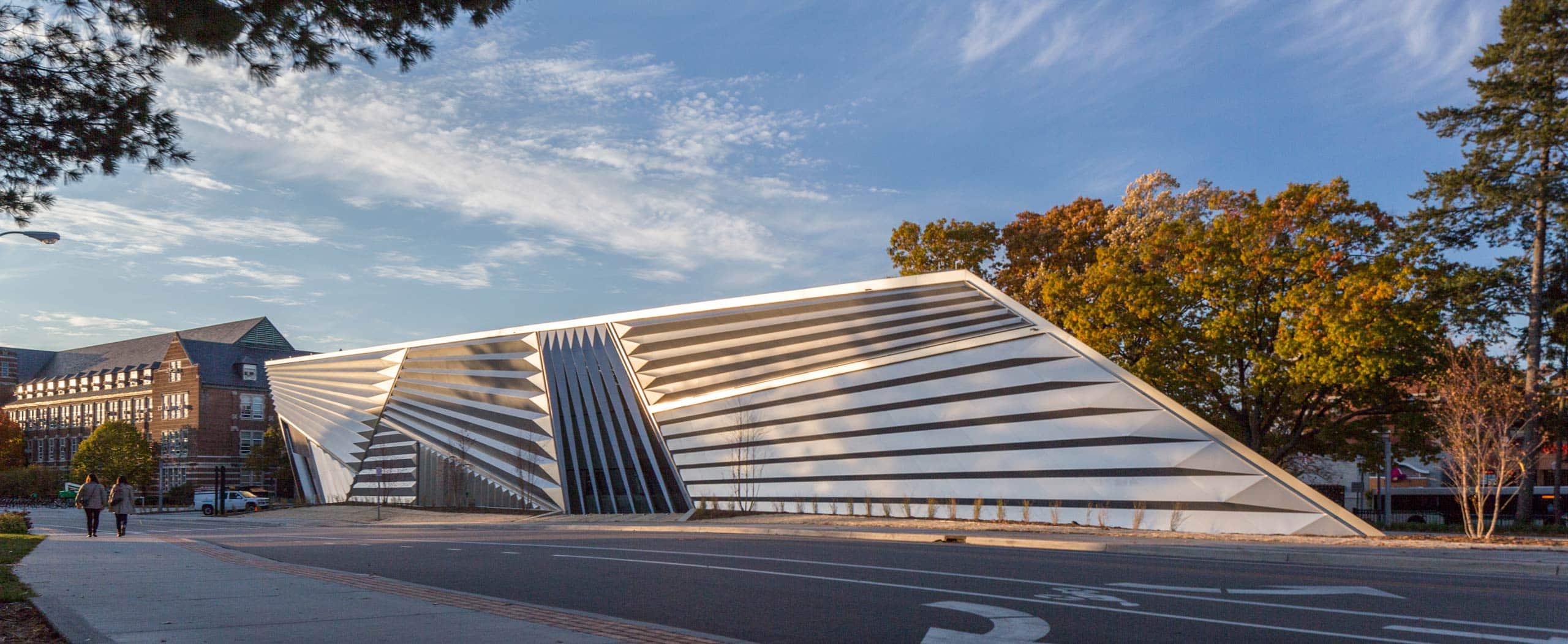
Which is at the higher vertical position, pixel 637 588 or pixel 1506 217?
pixel 1506 217

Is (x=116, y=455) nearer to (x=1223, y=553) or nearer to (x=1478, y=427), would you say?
(x=1223, y=553)

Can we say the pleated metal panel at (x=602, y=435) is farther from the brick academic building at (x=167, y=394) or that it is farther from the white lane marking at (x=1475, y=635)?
the brick academic building at (x=167, y=394)

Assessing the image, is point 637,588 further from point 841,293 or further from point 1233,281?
point 1233,281

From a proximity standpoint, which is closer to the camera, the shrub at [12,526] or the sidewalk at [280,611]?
the sidewalk at [280,611]

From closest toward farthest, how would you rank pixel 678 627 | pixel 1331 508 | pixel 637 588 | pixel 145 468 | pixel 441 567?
pixel 678 627, pixel 637 588, pixel 441 567, pixel 1331 508, pixel 145 468

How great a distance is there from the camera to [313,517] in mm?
44062

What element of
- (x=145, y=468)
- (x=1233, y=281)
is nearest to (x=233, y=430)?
(x=145, y=468)

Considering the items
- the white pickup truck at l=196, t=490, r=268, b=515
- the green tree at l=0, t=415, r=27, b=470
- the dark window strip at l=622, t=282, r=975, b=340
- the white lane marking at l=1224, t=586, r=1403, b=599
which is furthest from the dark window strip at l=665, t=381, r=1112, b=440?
the green tree at l=0, t=415, r=27, b=470

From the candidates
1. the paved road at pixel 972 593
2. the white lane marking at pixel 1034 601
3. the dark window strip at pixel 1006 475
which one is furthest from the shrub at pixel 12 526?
the white lane marking at pixel 1034 601

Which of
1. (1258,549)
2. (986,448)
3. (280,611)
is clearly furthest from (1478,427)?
(280,611)

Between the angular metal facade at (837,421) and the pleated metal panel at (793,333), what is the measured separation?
0.06m

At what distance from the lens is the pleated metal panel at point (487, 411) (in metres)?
40.0

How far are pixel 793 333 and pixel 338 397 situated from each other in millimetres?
→ 28803

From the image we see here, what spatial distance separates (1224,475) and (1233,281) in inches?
368
